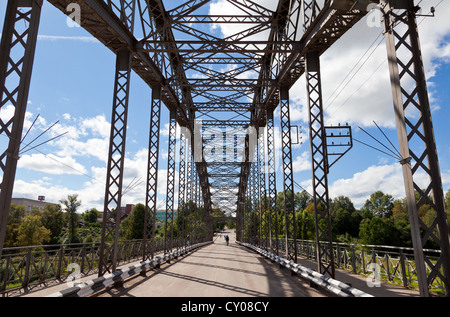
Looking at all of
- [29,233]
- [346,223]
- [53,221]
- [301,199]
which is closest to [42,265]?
[29,233]

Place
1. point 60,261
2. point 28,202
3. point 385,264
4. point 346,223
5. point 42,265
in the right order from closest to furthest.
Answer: point 42,265, point 60,261, point 385,264, point 346,223, point 28,202

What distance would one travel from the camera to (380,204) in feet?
286

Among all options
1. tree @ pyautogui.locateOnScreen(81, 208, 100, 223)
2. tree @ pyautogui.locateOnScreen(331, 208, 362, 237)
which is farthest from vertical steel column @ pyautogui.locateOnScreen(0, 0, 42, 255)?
tree @ pyautogui.locateOnScreen(81, 208, 100, 223)

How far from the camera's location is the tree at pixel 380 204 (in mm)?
84188

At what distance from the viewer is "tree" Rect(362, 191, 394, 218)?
276 ft

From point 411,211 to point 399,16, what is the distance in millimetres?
4170

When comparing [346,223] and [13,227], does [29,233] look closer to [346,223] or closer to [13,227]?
[13,227]

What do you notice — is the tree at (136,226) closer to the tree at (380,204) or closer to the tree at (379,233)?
the tree at (379,233)

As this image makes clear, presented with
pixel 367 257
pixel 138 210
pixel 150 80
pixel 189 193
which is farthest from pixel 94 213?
pixel 367 257

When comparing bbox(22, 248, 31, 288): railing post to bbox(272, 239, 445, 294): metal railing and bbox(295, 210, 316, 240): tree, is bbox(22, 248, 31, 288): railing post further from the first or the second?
bbox(295, 210, 316, 240): tree

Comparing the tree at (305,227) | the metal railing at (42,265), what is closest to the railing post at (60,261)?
the metal railing at (42,265)

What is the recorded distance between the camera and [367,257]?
12031 millimetres

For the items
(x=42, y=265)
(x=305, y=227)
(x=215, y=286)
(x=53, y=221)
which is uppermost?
(x=53, y=221)
